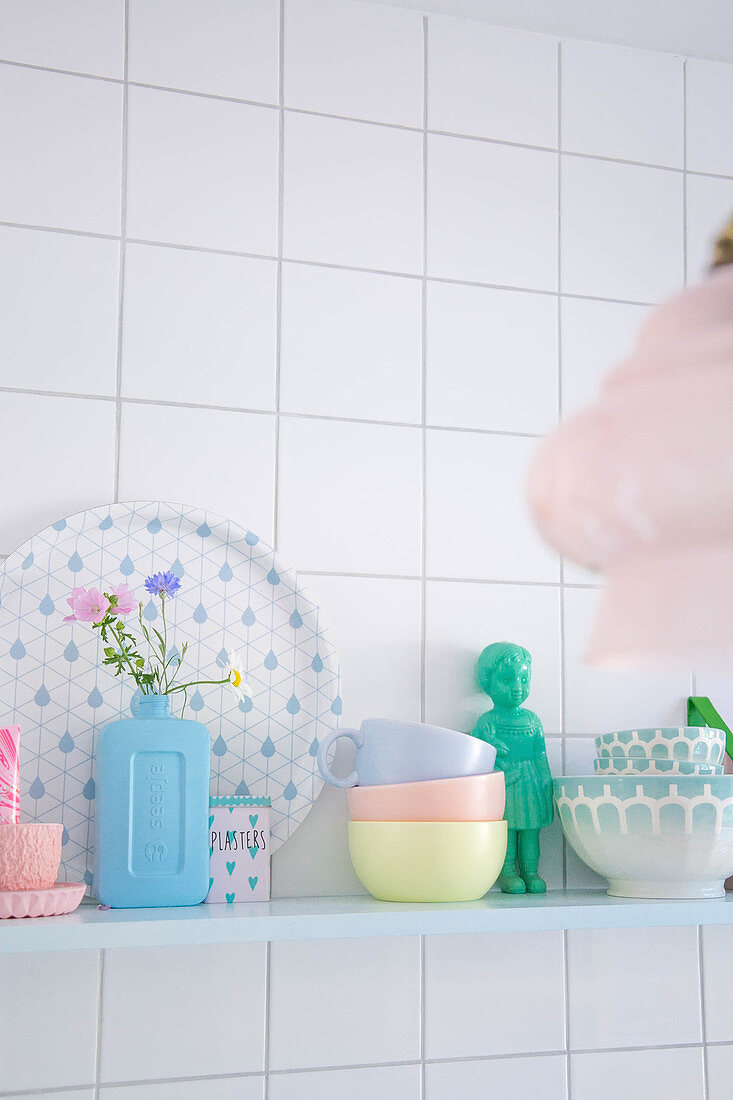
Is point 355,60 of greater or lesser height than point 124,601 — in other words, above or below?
above

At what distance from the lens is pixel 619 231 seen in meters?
1.46

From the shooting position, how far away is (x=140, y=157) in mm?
1290

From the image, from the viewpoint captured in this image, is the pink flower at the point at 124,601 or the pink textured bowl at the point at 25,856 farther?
the pink flower at the point at 124,601

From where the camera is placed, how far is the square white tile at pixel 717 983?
135 cm

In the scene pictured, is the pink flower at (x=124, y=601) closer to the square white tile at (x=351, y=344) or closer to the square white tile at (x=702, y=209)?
the square white tile at (x=351, y=344)

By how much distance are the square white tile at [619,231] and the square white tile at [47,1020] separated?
0.99 metres

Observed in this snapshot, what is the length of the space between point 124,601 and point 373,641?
12.3 inches

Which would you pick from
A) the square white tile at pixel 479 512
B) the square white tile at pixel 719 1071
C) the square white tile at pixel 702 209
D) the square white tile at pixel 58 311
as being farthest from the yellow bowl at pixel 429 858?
the square white tile at pixel 702 209

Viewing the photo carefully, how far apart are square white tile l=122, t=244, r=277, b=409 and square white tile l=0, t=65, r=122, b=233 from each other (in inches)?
2.8

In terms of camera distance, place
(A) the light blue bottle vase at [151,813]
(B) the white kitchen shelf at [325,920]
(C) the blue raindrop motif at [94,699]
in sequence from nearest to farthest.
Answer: (B) the white kitchen shelf at [325,920] < (A) the light blue bottle vase at [151,813] < (C) the blue raindrop motif at [94,699]

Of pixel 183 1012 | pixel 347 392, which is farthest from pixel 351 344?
pixel 183 1012

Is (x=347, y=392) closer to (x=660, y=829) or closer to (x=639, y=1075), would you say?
(x=660, y=829)

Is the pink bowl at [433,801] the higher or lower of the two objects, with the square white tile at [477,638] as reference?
lower

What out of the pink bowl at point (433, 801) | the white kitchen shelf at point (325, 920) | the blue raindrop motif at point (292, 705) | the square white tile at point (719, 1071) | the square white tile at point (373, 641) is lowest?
the square white tile at point (719, 1071)
